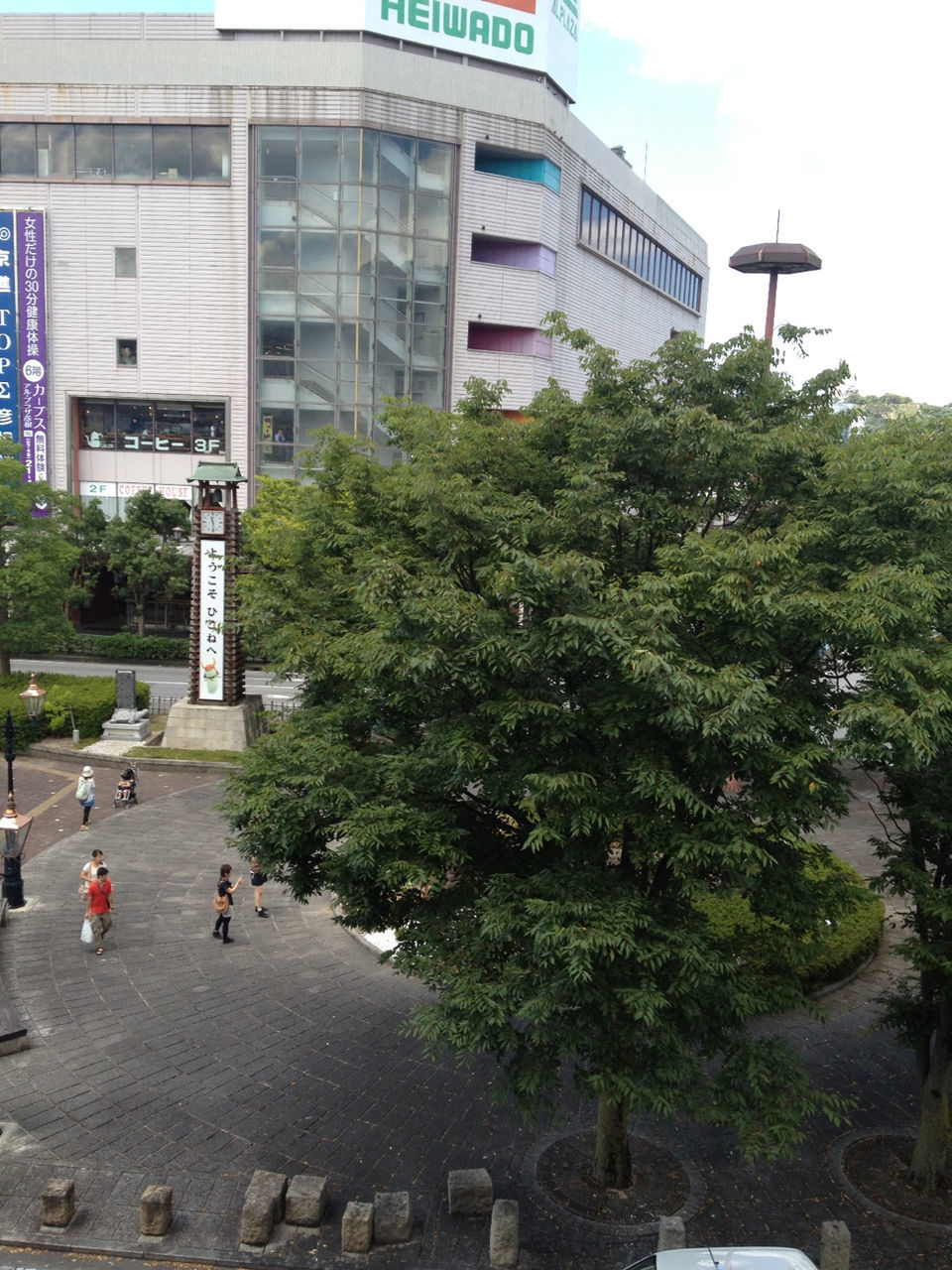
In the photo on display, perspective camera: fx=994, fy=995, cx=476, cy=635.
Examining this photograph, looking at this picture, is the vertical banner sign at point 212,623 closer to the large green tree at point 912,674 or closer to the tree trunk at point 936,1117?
the large green tree at point 912,674

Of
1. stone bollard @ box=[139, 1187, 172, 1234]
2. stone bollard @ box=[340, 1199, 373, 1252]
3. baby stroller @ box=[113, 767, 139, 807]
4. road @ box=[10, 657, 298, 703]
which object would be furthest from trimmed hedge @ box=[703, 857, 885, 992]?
road @ box=[10, 657, 298, 703]

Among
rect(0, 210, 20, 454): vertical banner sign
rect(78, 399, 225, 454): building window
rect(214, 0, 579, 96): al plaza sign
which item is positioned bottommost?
rect(78, 399, 225, 454): building window

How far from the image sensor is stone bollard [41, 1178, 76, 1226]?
10445 mm

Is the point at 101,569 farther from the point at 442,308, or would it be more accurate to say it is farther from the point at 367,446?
the point at 367,446

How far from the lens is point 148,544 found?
4447 cm

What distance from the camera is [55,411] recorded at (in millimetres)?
46875

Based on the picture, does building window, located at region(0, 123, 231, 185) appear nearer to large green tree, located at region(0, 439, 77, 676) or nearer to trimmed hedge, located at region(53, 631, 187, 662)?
large green tree, located at region(0, 439, 77, 676)

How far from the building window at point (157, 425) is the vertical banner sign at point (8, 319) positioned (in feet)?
10.2

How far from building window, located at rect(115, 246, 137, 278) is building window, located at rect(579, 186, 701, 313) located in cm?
2237

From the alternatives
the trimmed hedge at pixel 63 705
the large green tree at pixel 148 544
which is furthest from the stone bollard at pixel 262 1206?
the large green tree at pixel 148 544

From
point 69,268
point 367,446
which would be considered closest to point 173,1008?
point 367,446

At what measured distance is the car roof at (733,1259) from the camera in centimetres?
854

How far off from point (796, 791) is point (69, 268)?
4631 centimetres

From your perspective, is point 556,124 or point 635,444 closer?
point 635,444
